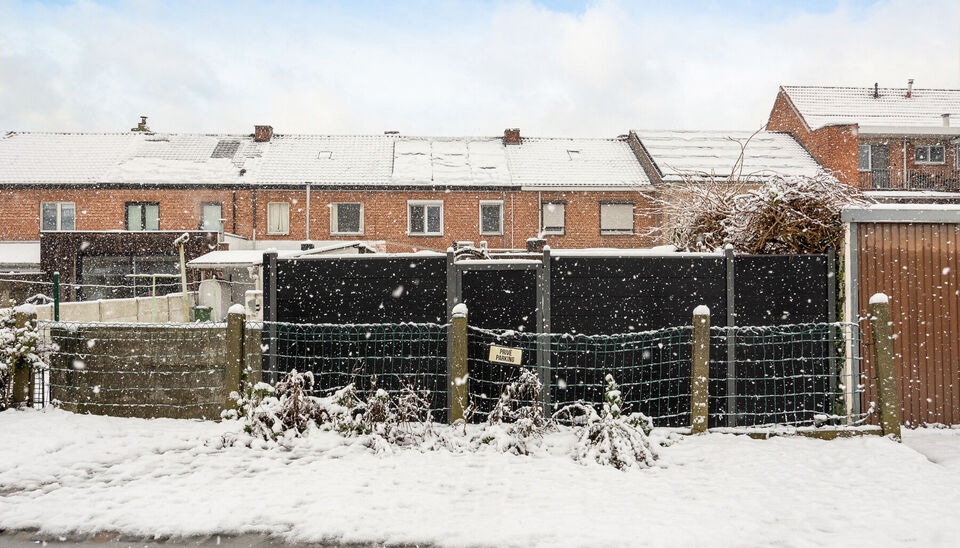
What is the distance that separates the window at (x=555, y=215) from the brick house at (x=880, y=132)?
36.8 ft

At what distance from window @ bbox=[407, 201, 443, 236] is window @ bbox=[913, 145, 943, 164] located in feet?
70.8

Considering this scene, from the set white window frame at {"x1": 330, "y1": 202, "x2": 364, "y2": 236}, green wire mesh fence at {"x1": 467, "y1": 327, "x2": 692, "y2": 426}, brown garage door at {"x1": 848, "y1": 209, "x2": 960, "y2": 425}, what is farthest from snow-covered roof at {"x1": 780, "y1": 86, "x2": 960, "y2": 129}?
green wire mesh fence at {"x1": 467, "y1": 327, "x2": 692, "y2": 426}

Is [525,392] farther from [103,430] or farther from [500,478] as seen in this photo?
[103,430]

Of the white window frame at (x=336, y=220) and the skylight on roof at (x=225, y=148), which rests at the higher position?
the skylight on roof at (x=225, y=148)

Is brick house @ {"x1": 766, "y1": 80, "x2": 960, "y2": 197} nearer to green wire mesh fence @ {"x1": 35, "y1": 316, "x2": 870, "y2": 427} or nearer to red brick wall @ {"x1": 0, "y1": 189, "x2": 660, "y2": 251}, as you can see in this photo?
red brick wall @ {"x1": 0, "y1": 189, "x2": 660, "y2": 251}

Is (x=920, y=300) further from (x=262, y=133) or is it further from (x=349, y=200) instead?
(x=262, y=133)

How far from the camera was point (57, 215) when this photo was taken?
25.8 metres

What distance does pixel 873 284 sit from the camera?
20.7ft

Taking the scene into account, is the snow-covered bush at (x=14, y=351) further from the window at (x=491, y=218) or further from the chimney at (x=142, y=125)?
the chimney at (x=142, y=125)

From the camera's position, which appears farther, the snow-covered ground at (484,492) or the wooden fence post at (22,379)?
the wooden fence post at (22,379)

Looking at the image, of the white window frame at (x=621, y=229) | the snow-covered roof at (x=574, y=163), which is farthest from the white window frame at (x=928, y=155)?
the white window frame at (x=621, y=229)

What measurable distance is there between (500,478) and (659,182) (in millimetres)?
22335

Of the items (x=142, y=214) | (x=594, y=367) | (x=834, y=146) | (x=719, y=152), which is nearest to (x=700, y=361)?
(x=594, y=367)

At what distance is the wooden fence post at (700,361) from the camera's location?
225 inches
